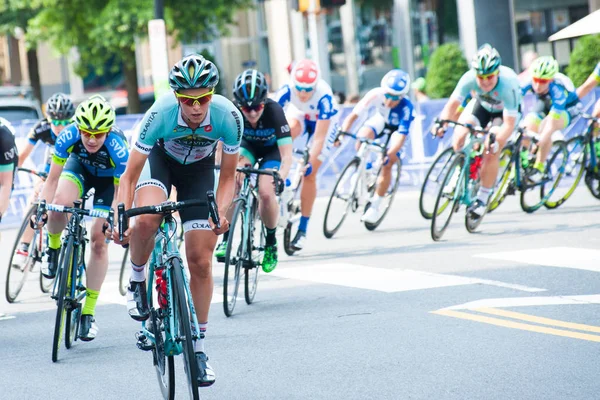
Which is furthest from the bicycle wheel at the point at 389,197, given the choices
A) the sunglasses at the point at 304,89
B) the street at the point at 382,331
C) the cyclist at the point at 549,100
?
the sunglasses at the point at 304,89

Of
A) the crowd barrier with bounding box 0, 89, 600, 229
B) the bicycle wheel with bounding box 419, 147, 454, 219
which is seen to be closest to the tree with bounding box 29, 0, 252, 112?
the crowd barrier with bounding box 0, 89, 600, 229

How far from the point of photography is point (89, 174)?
31.5 ft

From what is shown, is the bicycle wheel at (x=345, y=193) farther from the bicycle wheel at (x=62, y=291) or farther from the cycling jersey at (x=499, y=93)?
the bicycle wheel at (x=62, y=291)

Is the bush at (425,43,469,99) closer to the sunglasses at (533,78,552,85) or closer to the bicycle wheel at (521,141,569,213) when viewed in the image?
the bicycle wheel at (521,141,569,213)

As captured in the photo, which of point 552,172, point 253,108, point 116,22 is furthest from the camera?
point 116,22

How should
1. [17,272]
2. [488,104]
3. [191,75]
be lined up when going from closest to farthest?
[191,75] < [17,272] < [488,104]

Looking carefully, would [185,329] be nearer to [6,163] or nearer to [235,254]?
[235,254]

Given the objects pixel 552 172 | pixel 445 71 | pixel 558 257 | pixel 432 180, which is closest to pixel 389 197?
pixel 432 180

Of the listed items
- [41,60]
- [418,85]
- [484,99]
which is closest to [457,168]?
[484,99]

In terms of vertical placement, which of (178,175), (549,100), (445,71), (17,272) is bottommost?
(17,272)

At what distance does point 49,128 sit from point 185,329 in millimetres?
6975

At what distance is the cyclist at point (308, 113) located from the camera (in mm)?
12641

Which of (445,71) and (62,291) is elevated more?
(445,71)

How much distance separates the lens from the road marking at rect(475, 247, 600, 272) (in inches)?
431
